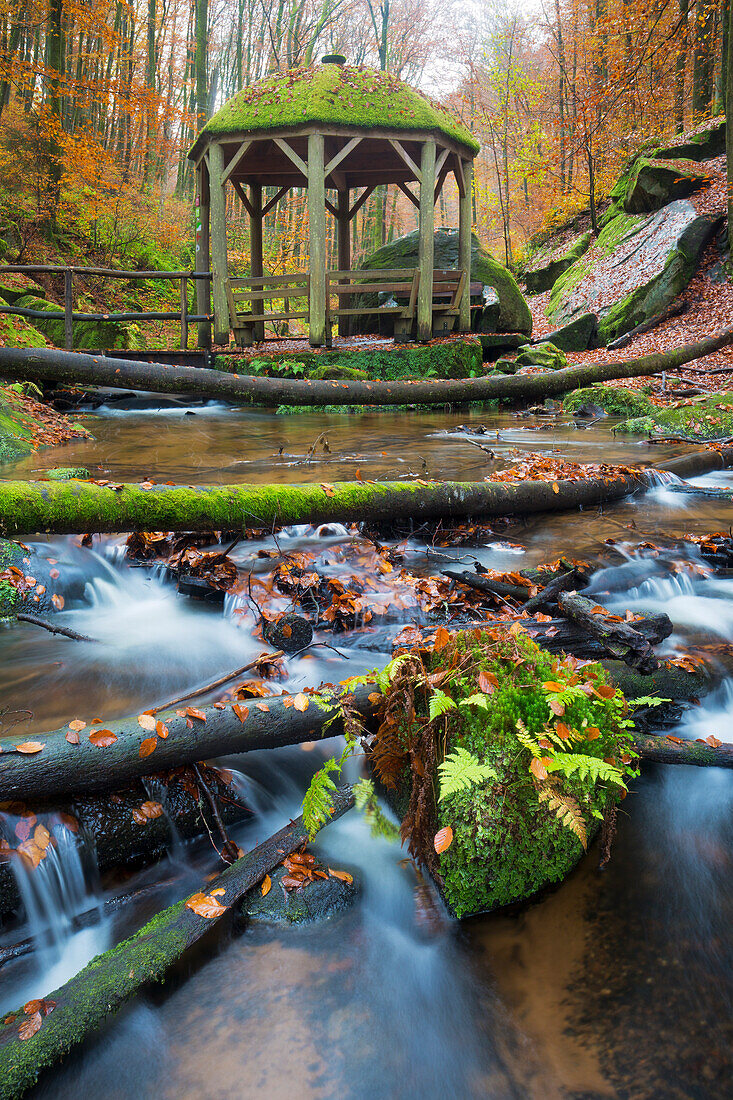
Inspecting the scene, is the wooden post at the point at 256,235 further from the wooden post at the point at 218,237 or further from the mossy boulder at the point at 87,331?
the mossy boulder at the point at 87,331

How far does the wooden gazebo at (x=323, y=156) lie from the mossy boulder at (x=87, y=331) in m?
2.48

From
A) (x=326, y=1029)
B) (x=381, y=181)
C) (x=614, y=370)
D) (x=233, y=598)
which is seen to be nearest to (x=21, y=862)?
(x=326, y=1029)

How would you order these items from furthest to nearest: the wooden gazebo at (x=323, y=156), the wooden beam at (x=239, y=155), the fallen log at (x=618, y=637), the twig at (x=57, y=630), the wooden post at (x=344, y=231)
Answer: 1. the wooden post at (x=344, y=231)
2. the wooden beam at (x=239, y=155)
3. the wooden gazebo at (x=323, y=156)
4. the twig at (x=57, y=630)
5. the fallen log at (x=618, y=637)

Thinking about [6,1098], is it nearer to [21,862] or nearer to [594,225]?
[21,862]

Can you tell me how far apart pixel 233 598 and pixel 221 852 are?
182cm

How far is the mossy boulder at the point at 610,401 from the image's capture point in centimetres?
1066

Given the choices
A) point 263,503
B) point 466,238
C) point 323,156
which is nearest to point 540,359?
point 466,238

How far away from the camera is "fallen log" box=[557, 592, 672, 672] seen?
274 cm

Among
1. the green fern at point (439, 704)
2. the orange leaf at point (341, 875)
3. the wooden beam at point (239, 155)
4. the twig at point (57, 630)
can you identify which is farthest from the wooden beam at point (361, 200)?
the orange leaf at point (341, 875)

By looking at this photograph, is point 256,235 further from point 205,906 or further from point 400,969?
point 400,969

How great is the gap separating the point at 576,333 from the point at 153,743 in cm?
1616

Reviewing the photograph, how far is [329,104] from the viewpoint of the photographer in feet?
40.0

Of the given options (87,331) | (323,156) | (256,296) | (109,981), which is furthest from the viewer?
(87,331)

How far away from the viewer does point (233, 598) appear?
13.1ft
